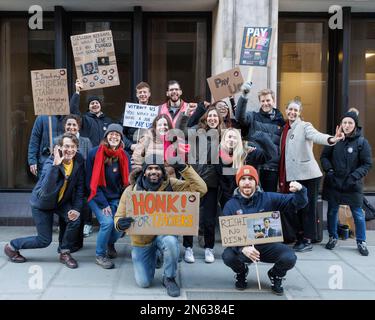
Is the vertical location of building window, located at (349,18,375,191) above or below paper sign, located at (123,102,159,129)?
above

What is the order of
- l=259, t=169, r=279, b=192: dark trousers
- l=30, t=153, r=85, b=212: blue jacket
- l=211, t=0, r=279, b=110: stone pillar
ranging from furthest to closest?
l=211, t=0, r=279, b=110: stone pillar < l=259, t=169, r=279, b=192: dark trousers < l=30, t=153, r=85, b=212: blue jacket

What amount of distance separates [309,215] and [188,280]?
2.07m

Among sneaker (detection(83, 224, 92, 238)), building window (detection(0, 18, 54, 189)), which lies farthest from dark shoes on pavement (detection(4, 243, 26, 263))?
building window (detection(0, 18, 54, 189))

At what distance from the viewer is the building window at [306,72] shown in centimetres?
862

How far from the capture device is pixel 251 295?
467cm

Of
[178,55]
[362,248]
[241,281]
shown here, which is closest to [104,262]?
[241,281]

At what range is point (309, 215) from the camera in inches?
247

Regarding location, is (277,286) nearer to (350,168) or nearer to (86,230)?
(350,168)

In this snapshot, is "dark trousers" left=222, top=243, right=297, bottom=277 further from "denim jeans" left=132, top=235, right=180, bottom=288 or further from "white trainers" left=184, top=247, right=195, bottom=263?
"white trainers" left=184, top=247, right=195, bottom=263

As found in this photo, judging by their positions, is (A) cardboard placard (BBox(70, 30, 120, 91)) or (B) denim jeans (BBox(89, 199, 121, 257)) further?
(A) cardboard placard (BBox(70, 30, 120, 91))

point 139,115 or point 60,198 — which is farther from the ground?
point 139,115

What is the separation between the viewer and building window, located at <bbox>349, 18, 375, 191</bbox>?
8586mm

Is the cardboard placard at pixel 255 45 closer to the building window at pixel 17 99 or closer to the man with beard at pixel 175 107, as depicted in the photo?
the man with beard at pixel 175 107

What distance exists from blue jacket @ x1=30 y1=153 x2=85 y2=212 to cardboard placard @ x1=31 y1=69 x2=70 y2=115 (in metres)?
0.94
